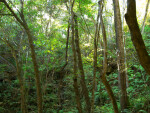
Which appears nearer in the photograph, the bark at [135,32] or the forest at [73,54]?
the bark at [135,32]

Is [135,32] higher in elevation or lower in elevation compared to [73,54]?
lower

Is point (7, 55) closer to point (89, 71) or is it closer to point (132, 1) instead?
point (89, 71)

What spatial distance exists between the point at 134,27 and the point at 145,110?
17.5 feet

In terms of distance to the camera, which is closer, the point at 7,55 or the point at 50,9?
the point at 50,9

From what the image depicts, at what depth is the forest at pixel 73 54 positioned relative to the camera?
196 inches

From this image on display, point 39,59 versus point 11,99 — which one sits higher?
point 39,59

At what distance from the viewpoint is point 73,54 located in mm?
6156

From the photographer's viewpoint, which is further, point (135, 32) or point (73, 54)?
point (73, 54)

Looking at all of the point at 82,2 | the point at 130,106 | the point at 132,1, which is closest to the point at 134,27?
the point at 132,1

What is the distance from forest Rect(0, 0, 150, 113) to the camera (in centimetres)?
497

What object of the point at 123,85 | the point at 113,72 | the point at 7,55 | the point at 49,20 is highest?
the point at 49,20

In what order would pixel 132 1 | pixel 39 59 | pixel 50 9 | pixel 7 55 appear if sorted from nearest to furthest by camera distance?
1. pixel 132 1
2. pixel 50 9
3. pixel 39 59
4. pixel 7 55

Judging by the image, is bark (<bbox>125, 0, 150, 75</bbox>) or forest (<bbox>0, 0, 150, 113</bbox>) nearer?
bark (<bbox>125, 0, 150, 75</bbox>)

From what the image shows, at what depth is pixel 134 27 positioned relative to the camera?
2.31 metres
